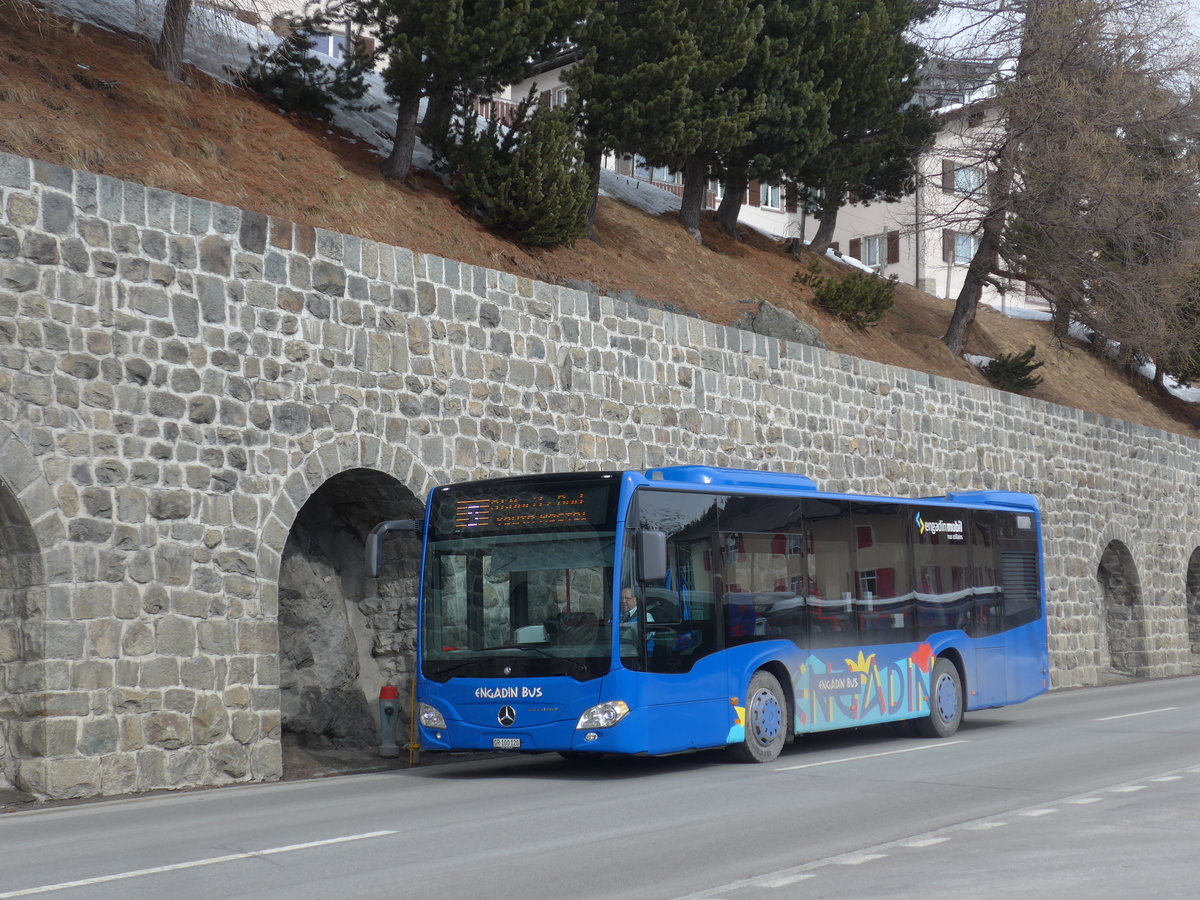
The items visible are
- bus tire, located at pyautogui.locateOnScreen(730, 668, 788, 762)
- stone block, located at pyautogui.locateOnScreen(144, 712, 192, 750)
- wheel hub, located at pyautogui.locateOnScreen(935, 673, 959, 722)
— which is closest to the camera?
stone block, located at pyautogui.locateOnScreen(144, 712, 192, 750)

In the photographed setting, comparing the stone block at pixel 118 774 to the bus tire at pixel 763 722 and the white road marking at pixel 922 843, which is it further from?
the white road marking at pixel 922 843

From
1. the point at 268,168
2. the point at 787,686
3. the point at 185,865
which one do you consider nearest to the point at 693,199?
the point at 268,168

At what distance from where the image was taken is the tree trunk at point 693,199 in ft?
97.6

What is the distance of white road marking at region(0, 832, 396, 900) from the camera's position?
707cm

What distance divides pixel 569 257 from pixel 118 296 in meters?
10.4

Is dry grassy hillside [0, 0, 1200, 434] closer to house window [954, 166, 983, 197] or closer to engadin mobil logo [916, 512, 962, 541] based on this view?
house window [954, 166, 983, 197]

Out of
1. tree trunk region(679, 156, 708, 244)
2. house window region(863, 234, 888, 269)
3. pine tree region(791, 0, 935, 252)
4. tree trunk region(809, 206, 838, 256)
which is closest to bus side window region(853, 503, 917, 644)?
pine tree region(791, 0, 935, 252)

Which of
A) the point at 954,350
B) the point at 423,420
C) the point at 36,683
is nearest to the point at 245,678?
the point at 36,683

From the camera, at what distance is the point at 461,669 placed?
39.9ft

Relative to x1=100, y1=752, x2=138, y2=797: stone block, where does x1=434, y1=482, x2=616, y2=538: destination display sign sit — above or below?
above

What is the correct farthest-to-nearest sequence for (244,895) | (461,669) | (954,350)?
(954,350) → (461,669) → (244,895)

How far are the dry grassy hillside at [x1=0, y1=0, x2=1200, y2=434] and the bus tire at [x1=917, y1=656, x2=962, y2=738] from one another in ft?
26.0

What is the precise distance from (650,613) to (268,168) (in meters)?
8.76

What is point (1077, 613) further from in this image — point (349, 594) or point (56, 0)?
point (56, 0)
